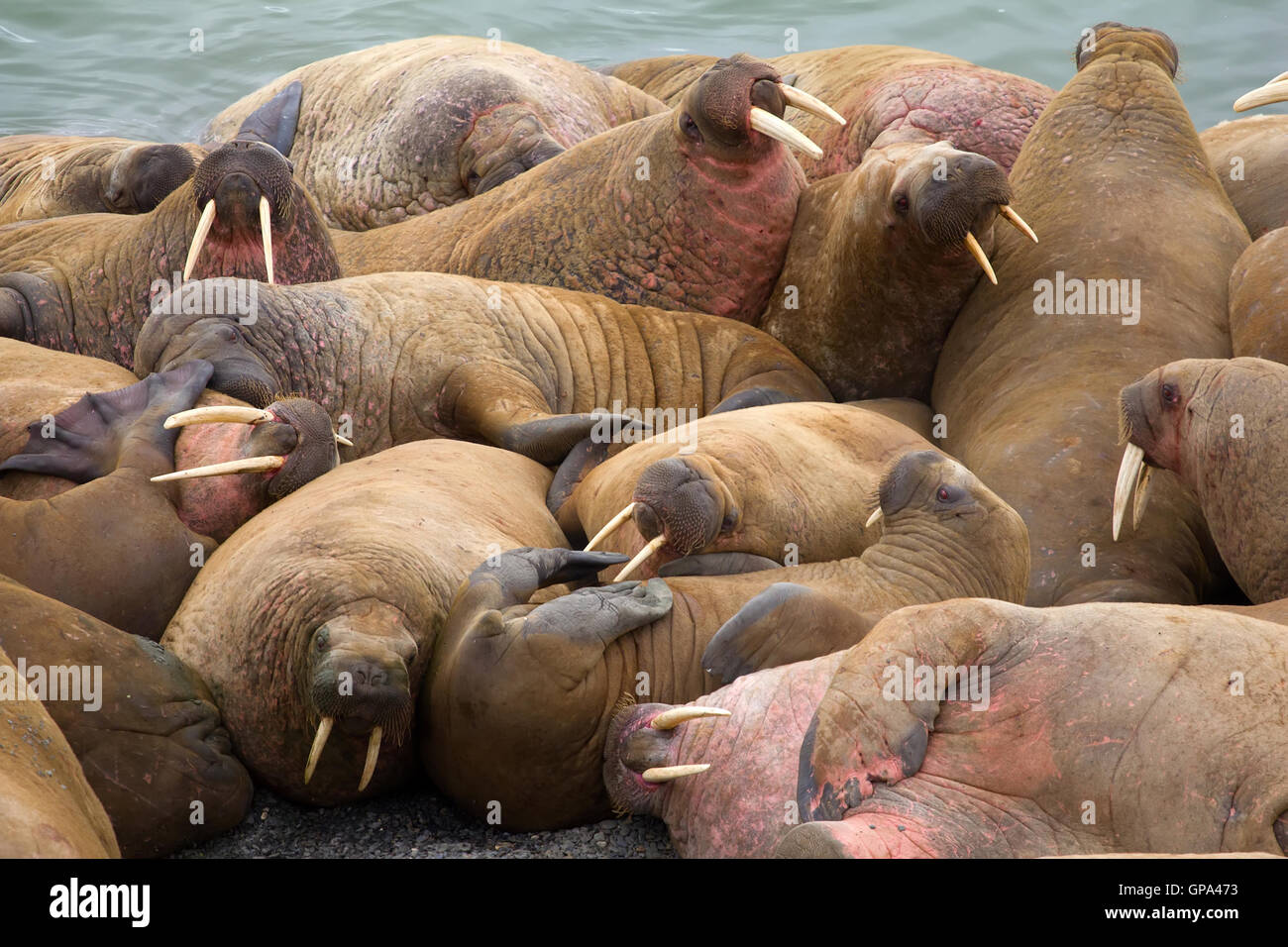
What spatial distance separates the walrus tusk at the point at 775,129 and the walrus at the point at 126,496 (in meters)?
2.31

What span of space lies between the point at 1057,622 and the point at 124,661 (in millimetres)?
2190

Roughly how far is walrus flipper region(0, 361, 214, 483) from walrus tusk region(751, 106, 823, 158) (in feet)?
8.37

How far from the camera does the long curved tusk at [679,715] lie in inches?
129

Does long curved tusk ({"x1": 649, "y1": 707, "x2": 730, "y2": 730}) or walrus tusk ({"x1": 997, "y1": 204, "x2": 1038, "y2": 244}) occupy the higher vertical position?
walrus tusk ({"x1": 997, "y1": 204, "x2": 1038, "y2": 244})

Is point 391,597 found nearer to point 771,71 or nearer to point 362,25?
point 771,71

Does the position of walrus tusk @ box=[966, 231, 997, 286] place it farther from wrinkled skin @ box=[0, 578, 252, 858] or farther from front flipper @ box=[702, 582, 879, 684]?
wrinkled skin @ box=[0, 578, 252, 858]

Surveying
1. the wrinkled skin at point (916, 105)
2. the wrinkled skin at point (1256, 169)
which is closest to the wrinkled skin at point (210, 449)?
the wrinkled skin at point (916, 105)

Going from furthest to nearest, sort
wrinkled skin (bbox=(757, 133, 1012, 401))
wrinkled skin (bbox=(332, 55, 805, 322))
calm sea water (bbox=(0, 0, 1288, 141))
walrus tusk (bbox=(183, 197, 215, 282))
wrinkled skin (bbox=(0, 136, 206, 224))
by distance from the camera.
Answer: calm sea water (bbox=(0, 0, 1288, 141)), wrinkled skin (bbox=(0, 136, 206, 224)), wrinkled skin (bbox=(332, 55, 805, 322)), walrus tusk (bbox=(183, 197, 215, 282)), wrinkled skin (bbox=(757, 133, 1012, 401))

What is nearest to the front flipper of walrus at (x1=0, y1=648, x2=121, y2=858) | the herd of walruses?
the herd of walruses

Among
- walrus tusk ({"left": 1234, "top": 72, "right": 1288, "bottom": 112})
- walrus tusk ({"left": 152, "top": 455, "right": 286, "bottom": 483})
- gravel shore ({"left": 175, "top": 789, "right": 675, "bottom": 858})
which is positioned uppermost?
walrus tusk ({"left": 1234, "top": 72, "right": 1288, "bottom": 112})

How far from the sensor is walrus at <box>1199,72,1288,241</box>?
5.69 m

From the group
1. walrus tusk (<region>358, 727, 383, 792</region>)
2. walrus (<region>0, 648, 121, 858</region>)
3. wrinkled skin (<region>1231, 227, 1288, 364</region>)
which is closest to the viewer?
walrus (<region>0, 648, 121, 858</region>)

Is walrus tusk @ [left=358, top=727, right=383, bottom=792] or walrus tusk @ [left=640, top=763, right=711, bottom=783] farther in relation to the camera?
walrus tusk @ [left=358, top=727, right=383, bottom=792]

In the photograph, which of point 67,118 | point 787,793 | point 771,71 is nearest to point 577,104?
point 771,71
